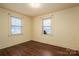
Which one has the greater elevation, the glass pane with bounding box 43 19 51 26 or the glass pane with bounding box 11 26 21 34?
the glass pane with bounding box 43 19 51 26

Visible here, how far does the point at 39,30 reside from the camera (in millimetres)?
1434

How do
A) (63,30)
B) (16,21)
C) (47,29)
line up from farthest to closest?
(63,30)
(47,29)
(16,21)

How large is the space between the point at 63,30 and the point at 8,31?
1.22 metres

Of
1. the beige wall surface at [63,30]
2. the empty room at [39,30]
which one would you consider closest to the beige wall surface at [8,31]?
the empty room at [39,30]

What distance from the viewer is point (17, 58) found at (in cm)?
109

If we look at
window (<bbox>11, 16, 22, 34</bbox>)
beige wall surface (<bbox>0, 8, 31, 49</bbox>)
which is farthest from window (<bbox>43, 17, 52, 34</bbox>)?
window (<bbox>11, 16, 22, 34</bbox>)

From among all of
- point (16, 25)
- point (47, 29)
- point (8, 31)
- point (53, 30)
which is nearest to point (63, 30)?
point (53, 30)

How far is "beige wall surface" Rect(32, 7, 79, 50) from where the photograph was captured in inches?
58.9

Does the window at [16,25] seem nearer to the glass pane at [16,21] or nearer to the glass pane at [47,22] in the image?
the glass pane at [16,21]

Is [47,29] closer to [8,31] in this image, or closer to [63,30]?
[63,30]

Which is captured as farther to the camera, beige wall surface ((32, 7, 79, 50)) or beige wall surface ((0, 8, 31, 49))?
beige wall surface ((32, 7, 79, 50))

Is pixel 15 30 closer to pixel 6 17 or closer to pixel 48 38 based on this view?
pixel 6 17

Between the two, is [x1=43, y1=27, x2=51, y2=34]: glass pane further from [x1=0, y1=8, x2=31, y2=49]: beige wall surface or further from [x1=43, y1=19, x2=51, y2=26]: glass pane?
[x1=0, y1=8, x2=31, y2=49]: beige wall surface

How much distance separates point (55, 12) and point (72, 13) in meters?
0.46
